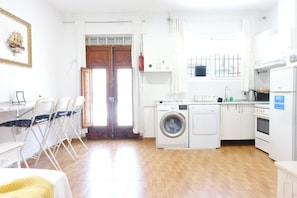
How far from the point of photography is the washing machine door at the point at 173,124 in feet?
14.4

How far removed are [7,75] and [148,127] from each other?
3021 mm

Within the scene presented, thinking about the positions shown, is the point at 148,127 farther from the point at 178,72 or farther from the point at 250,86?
the point at 250,86

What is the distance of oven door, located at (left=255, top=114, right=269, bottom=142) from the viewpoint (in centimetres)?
393

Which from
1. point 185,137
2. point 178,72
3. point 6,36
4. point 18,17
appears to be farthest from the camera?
point 178,72

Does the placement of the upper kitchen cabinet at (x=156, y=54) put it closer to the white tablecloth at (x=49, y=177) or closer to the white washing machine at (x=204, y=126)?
the white washing machine at (x=204, y=126)

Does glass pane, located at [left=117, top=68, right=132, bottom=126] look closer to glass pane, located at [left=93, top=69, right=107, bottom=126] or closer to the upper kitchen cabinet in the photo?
glass pane, located at [left=93, top=69, right=107, bottom=126]

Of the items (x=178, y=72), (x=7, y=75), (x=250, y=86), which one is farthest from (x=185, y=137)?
(x=7, y=75)

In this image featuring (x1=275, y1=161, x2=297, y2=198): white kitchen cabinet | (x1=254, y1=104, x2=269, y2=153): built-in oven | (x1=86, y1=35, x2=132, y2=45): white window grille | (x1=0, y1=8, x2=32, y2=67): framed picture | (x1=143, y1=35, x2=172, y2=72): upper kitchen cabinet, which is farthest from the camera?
(x1=86, y1=35, x2=132, y2=45): white window grille

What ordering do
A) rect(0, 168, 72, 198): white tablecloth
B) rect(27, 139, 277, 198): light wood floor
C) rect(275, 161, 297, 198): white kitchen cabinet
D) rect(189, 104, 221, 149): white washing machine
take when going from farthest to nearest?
rect(189, 104, 221, 149): white washing machine, rect(27, 139, 277, 198): light wood floor, rect(275, 161, 297, 198): white kitchen cabinet, rect(0, 168, 72, 198): white tablecloth

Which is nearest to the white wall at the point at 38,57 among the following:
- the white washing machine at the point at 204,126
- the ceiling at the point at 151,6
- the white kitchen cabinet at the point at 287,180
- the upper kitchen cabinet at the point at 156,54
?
the ceiling at the point at 151,6

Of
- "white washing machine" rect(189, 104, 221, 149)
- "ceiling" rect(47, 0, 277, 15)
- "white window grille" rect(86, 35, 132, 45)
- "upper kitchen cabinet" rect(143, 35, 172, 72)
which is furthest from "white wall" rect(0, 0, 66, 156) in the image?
"white washing machine" rect(189, 104, 221, 149)

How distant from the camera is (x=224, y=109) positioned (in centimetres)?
448

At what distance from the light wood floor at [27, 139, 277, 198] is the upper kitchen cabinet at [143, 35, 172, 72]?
1.70m

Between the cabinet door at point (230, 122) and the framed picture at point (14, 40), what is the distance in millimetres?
3689
